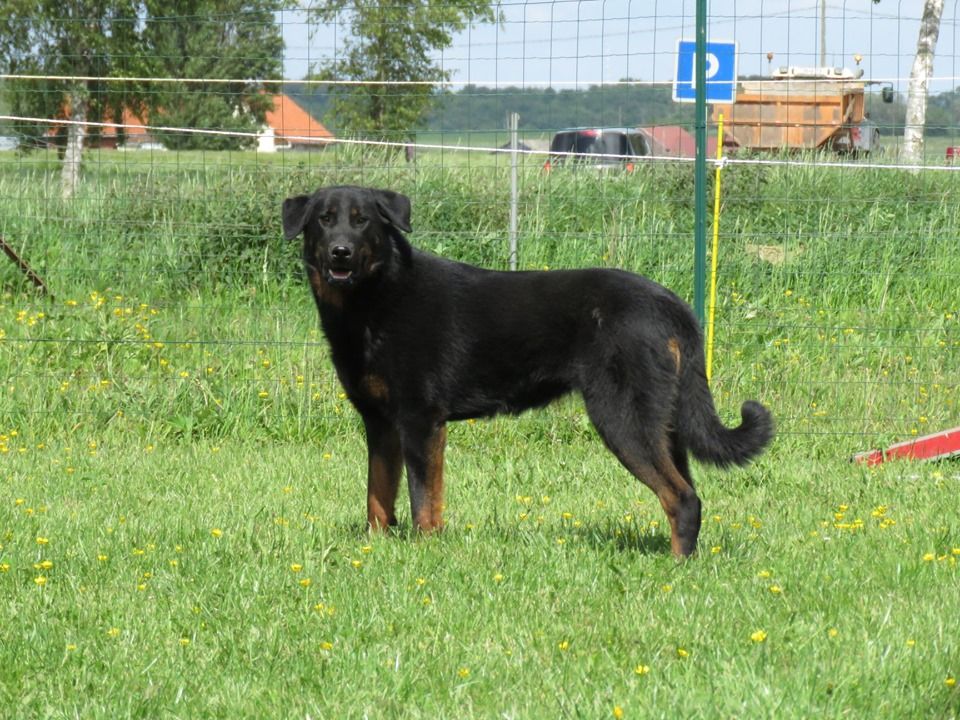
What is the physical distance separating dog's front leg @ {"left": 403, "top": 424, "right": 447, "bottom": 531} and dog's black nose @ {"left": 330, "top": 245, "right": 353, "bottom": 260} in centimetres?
75

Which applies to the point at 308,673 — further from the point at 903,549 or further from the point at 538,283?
the point at 903,549

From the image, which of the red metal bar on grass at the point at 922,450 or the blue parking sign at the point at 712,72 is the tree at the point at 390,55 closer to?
the blue parking sign at the point at 712,72

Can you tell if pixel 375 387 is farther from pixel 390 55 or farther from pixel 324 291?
pixel 390 55

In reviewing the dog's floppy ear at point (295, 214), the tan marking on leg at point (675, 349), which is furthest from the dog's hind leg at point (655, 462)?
the dog's floppy ear at point (295, 214)

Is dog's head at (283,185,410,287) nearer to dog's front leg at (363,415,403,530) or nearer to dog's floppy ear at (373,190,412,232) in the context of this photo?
dog's floppy ear at (373,190,412,232)

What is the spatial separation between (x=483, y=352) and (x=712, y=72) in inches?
137

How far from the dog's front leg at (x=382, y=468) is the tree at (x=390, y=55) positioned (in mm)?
3013

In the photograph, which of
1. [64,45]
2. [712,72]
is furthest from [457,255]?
[64,45]

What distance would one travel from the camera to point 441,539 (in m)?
4.86

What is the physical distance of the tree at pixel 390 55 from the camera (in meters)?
8.05

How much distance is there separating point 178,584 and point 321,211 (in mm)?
1659

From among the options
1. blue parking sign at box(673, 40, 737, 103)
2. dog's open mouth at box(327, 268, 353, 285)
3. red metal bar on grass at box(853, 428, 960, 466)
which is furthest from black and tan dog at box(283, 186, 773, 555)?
blue parking sign at box(673, 40, 737, 103)

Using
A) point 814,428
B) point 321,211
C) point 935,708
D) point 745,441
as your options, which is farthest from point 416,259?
point 814,428

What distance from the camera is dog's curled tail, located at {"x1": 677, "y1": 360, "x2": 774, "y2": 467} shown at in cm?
482
